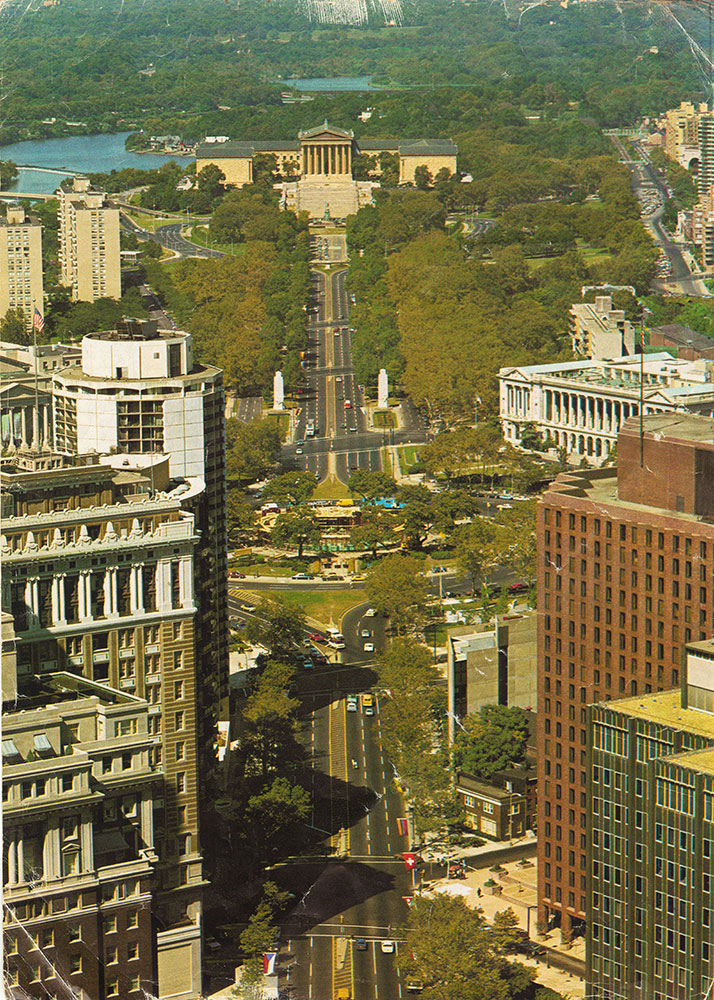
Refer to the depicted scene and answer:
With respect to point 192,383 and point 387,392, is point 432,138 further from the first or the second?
point 192,383

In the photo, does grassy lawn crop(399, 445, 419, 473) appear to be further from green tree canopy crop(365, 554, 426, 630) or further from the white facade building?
green tree canopy crop(365, 554, 426, 630)

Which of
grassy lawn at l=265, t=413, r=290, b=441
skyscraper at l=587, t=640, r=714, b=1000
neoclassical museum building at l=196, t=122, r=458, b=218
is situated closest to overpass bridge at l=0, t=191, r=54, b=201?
grassy lawn at l=265, t=413, r=290, b=441

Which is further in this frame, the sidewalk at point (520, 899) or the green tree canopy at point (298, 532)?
the green tree canopy at point (298, 532)

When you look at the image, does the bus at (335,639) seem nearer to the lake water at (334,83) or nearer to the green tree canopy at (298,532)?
the green tree canopy at (298,532)

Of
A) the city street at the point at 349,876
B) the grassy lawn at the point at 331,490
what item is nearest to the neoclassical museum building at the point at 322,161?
the grassy lawn at the point at 331,490

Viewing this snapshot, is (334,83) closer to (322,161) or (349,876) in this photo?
(322,161)

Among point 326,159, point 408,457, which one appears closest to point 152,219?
point 326,159
